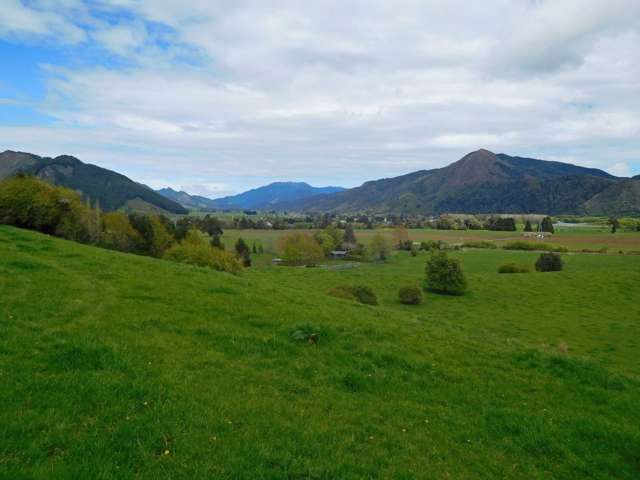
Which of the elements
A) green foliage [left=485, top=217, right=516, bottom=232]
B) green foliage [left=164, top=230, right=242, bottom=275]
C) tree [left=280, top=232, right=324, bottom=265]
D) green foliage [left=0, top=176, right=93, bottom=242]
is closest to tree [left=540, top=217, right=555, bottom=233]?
green foliage [left=485, top=217, right=516, bottom=232]

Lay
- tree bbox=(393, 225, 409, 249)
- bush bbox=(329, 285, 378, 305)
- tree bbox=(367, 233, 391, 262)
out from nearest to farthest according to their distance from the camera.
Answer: bush bbox=(329, 285, 378, 305)
tree bbox=(367, 233, 391, 262)
tree bbox=(393, 225, 409, 249)

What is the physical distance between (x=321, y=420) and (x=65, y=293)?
1119 centimetres

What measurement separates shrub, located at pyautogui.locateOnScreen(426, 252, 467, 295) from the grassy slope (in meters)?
44.9

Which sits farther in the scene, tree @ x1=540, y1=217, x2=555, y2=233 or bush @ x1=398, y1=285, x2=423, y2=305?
tree @ x1=540, y1=217, x2=555, y2=233

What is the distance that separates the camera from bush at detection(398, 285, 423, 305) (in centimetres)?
5281

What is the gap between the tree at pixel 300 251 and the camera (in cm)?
11306

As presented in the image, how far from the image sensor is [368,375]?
34.3 ft

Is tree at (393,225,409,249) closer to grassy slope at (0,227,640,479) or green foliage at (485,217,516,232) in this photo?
green foliage at (485,217,516,232)

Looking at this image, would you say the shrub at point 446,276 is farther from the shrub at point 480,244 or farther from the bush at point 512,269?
the shrub at point 480,244

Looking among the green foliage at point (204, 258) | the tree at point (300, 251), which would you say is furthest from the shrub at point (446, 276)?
the tree at point (300, 251)

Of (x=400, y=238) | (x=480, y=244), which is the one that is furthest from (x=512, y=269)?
(x=400, y=238)

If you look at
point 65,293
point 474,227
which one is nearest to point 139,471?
point 65,293

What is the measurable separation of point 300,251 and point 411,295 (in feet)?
210

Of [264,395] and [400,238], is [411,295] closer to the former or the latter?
[264,395]
